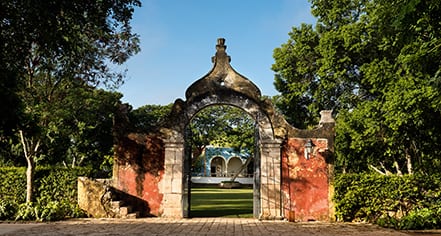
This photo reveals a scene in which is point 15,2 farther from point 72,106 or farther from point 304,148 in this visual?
point 304,148

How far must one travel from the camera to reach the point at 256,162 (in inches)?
496

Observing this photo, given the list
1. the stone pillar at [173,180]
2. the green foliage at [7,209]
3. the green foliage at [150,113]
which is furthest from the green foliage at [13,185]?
the green foliage at [150,113]

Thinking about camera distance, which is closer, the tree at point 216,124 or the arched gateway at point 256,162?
the arched gateway at point 256,162

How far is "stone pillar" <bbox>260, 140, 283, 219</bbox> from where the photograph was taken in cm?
1209

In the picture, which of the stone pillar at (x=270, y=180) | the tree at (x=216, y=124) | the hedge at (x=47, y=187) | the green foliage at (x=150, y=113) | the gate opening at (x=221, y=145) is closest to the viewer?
the stone pillar at (x=270, y=180)

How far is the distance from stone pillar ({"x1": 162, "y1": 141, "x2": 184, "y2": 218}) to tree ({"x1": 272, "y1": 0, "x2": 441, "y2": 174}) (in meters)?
6.52

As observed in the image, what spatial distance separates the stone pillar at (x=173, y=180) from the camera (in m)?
12.1

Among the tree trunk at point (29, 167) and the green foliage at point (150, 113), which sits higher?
the green foliage at point (150, 113)

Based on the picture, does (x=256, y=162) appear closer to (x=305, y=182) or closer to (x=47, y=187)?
(x=305, y=182)

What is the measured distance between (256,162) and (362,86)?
7.95 meters

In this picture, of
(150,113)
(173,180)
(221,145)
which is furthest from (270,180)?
(221,145)

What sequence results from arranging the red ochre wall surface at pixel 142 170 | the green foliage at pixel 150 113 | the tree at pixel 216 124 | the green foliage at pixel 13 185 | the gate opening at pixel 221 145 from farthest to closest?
the tree at pixel 216 124
the green foliage at pixel 150 113
the gate opening at pixel 221 145
the green foliage at pixel 13 185
the red ochre wall surface at pixel 142 170

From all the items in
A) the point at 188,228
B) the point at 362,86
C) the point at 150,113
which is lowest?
the point at 188,228

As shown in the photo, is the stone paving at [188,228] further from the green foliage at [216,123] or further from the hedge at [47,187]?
the green foliage at [216,123]
